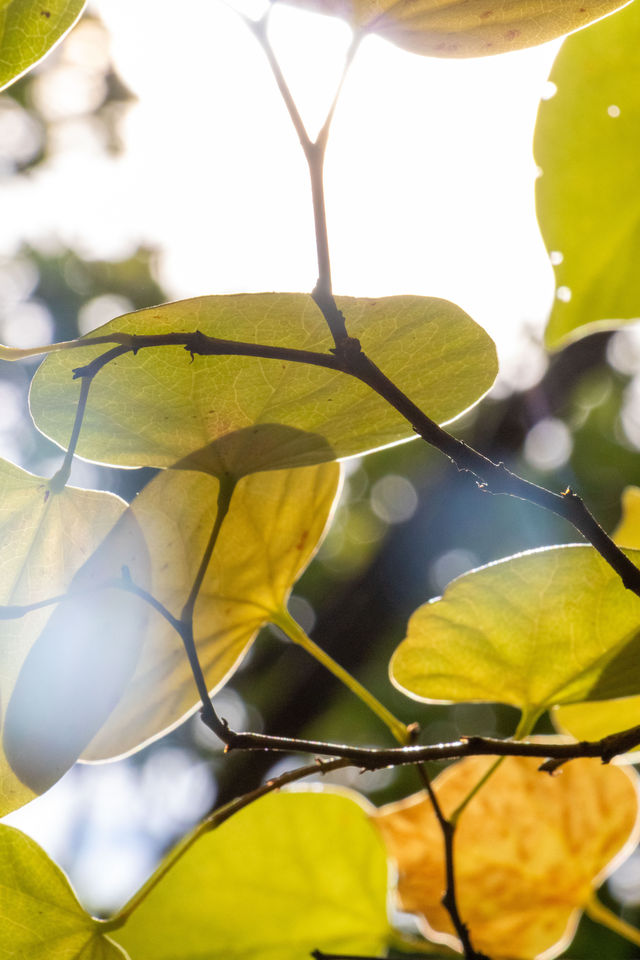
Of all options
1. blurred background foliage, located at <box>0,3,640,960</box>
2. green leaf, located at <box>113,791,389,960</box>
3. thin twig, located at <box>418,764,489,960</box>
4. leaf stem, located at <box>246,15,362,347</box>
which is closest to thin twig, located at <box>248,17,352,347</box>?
leaf stem, located at <box>246,15,362,347</box>

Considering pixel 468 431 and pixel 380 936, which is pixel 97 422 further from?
pixel 468 431

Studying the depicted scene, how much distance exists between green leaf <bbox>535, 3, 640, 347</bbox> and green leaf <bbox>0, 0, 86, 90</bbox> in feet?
0.83

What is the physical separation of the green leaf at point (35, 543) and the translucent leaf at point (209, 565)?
0.01m

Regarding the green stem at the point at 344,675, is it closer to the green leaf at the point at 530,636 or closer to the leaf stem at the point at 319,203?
the green leaf at the point at 530,636

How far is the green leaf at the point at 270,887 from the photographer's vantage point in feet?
1.66

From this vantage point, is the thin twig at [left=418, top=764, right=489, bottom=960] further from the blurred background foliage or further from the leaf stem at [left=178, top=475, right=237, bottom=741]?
the blurred background foliage

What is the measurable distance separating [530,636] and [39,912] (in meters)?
0.27

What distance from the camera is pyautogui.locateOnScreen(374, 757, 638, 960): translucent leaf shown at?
52 centimetres

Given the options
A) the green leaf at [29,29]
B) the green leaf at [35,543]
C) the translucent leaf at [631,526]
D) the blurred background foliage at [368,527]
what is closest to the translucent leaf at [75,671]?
Result: the green leaf at [35,543]

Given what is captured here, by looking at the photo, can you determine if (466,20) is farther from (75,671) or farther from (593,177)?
(75,671)

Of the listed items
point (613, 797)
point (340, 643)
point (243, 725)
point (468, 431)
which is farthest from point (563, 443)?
point (613, 797)

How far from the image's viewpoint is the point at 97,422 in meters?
0.34

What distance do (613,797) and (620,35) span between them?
465 millimetres

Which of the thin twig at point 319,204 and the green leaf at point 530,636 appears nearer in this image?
the thin twig at point 319,204
